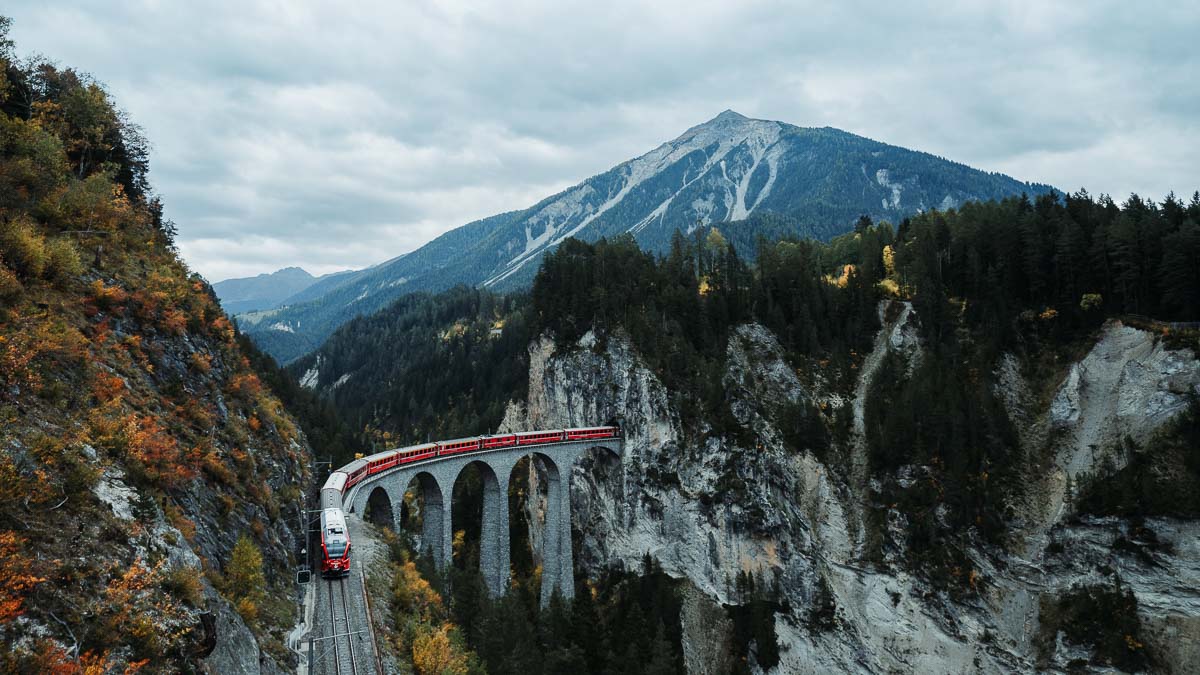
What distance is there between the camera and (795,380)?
61.7 m

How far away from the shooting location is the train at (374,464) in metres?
21.7

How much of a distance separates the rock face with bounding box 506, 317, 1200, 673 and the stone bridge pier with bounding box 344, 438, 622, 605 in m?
5.82

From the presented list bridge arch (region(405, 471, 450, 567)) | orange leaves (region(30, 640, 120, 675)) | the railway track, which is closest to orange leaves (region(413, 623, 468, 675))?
the railway track

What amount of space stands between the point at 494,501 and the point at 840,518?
106 ft

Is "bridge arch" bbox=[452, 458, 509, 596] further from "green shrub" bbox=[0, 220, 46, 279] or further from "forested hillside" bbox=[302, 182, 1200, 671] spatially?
"green shrub" bbox=[0, 220, 46, 279]

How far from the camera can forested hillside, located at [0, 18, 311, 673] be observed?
9727mm

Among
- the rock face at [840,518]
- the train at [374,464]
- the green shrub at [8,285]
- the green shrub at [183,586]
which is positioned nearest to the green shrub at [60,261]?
the green shrub at [8,285]

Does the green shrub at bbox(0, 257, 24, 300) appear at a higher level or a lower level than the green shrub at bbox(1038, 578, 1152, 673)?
higher

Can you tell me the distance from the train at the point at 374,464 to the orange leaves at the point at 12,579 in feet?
43.1

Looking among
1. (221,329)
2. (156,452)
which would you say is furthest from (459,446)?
(156,452)

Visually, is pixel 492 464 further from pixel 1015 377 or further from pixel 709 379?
pixel 1015 377

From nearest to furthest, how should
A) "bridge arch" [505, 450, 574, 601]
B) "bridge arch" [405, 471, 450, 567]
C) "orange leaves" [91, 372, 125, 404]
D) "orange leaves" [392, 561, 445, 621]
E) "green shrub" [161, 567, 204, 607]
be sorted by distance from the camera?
"green shrub" [161, 567, 204, 607] < "orange leaves" [91, 372, 125, 404] < "orange leaves" [392, 561, 445, 621] < "bridge arch" [405, 471, 450, 567] < "bridge arch" [505, 450, 574, 601]

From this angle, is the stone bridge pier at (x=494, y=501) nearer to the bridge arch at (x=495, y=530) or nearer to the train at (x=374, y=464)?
the bridge arch at (x=495, y=530)

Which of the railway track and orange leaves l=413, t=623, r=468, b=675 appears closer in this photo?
the railway track
